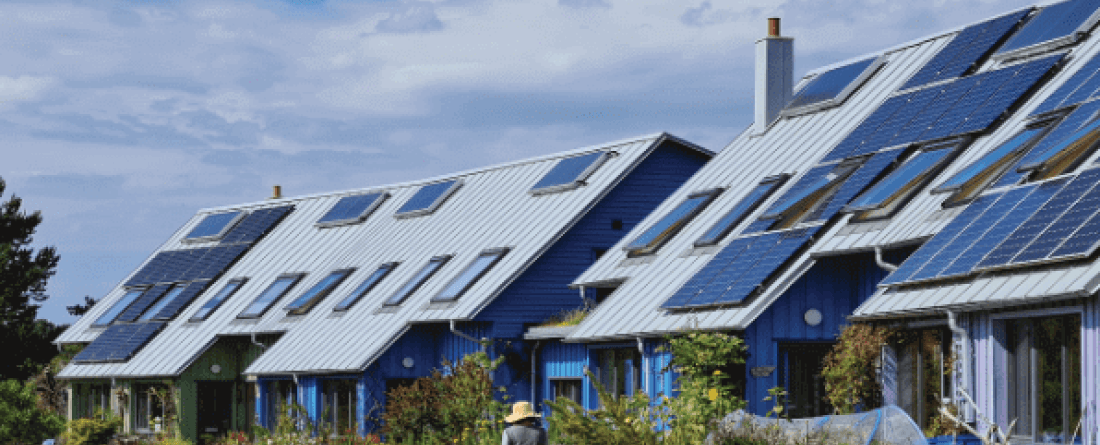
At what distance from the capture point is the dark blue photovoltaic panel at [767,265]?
79.6 feet

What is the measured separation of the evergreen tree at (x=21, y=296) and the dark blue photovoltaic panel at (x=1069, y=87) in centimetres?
4448

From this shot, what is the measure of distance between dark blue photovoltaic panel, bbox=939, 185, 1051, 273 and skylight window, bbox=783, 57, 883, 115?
36.0ft

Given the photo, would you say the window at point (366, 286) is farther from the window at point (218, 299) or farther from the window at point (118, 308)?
the window at point (118, 308)

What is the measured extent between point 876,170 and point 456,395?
10462 millimetres

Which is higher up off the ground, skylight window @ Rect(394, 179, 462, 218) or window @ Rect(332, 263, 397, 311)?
skylight window @ Rect(394, 179, 462, 218)

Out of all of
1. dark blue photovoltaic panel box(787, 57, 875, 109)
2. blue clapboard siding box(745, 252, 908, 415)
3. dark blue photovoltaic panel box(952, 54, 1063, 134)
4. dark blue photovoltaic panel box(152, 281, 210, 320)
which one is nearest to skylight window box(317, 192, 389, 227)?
dark blue photovoltaic panel box(152, 281, 210, 320)

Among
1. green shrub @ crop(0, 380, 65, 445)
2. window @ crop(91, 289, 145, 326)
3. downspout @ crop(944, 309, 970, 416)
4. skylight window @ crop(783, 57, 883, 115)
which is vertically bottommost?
green shrub @ crop(0, 380, 65, 445)

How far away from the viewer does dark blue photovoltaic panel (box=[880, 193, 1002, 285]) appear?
2041cm

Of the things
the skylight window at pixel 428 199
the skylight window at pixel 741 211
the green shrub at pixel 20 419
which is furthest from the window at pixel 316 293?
the skylight window at pixel 741 211

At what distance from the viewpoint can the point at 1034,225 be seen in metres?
18.5

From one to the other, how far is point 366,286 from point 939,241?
1924 cm

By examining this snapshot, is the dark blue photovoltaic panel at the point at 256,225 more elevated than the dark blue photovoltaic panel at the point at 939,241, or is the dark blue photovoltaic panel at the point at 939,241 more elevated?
the dark blue photovoltaic panel at the point at 256,225

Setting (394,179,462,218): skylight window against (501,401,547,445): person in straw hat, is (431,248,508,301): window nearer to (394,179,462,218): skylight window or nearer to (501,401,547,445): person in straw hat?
(394,179,462,218): skylight window

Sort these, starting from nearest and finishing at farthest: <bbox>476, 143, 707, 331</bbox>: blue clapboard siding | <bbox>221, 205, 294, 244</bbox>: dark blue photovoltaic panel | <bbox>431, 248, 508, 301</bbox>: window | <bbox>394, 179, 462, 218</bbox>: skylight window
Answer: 1. <bbox>476, 143, 707, 331</bbox>: blue clapboard siding
2. <bbox>431, 248, 508, 301</bbox>: window
3. <bbox>394, 179, 462, 218</bbox>: skylight window
4. <bbox>221, 205, 294, 244</bbox>: dark blue photovoltaic panel
